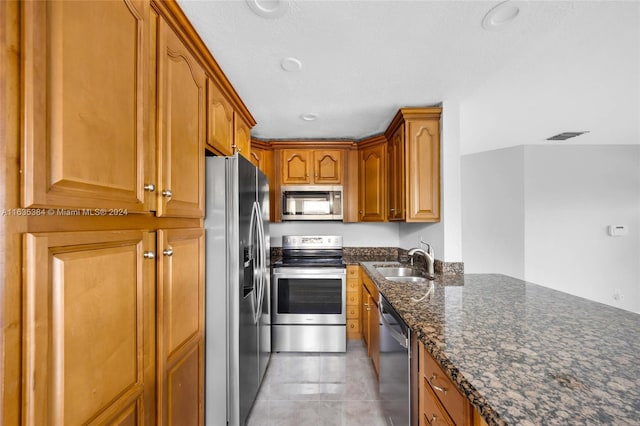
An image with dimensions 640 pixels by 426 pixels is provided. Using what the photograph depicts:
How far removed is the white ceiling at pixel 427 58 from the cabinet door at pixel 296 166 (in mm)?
565

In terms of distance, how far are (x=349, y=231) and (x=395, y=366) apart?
7.11ft

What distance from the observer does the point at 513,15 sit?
1231 millimetres

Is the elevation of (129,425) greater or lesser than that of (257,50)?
lesser

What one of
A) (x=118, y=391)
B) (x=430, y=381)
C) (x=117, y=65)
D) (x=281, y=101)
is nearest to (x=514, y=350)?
(x=430, y=381)

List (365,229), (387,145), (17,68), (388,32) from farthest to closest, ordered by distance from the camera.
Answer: (365,229), (387,145), (388,32), (17,68)

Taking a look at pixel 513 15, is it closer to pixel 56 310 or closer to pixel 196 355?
pixel 56 310

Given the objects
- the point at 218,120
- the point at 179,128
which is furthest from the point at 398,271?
the point at 179,128

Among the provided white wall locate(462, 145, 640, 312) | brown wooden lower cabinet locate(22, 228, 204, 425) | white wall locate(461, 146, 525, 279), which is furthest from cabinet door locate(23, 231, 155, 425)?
white wall locate(462, 145, 640, 312)

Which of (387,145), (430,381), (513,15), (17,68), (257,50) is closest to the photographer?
(17,68)

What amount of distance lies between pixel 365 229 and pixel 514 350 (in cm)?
271

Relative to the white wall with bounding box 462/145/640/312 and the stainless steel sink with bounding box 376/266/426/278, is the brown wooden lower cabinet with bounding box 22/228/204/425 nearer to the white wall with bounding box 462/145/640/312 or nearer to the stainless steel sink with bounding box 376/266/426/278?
the stainless steel sink with bounding box 376/266/426/278

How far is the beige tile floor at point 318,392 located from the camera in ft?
6.05

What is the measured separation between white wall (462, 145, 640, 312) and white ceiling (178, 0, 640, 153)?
1180 millimetres

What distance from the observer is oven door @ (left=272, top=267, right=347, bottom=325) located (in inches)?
105
